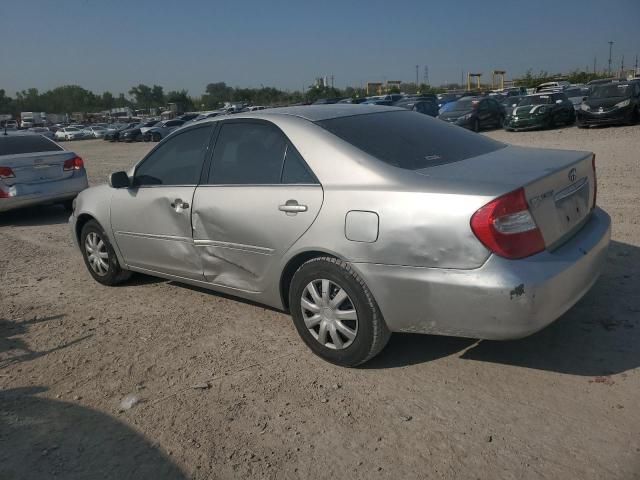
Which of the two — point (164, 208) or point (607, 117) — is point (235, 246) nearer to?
point (164, 208)

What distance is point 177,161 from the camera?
15.3ft

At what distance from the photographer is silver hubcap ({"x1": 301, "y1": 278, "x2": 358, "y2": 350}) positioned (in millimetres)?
3473

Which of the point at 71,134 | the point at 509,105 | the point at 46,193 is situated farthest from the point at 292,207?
the point at 71,134

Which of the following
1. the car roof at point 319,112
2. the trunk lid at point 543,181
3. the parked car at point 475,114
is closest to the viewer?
the trunk lid at point 543,181

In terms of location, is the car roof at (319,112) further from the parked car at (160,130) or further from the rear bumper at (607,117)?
the parked car at (160,130)

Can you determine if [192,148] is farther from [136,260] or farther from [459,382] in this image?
[459,382]

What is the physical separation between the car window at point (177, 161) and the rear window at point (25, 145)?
5.44 metres

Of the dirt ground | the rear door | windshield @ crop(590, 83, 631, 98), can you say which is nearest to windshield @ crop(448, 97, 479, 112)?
windshield @ crop(590, 83, 631, 98)

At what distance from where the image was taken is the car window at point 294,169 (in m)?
3.65

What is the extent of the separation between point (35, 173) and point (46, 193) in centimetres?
35

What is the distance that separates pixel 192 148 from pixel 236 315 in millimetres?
1377

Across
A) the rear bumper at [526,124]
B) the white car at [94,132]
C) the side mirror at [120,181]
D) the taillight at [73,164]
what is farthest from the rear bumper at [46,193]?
the white car at [94,132]

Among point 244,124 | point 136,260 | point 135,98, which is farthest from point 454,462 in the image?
point 135,98

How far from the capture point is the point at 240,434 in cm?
301
